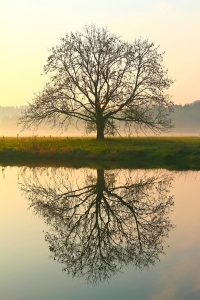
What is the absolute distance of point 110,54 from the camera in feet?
119

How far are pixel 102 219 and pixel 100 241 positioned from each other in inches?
79.4

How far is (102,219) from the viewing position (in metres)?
11.7

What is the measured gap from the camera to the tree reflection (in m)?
8.55

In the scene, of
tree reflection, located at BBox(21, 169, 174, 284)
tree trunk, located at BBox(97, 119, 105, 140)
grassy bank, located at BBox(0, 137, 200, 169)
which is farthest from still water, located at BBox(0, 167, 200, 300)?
tree trunk, located at BBox(97, 119, 105, 140)

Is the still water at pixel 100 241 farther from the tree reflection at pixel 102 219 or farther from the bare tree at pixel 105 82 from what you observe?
the bare tree at pixel 105 82

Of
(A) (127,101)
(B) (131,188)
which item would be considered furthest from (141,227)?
(A) (127,101)

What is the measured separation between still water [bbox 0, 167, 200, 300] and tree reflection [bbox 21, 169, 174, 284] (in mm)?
21

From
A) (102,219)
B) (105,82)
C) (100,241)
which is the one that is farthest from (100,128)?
(100,241)

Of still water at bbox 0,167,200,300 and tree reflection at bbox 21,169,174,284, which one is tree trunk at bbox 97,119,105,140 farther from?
still water at bbox 0,167,200,300

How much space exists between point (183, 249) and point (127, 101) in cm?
2817

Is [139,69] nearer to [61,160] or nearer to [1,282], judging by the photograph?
[61,160]

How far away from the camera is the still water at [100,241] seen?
23.4 ft

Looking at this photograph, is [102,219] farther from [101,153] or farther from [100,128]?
[100,128]

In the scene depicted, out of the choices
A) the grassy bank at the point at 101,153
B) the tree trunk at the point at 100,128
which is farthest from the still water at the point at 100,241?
the tree trunk at the point at 100,128
